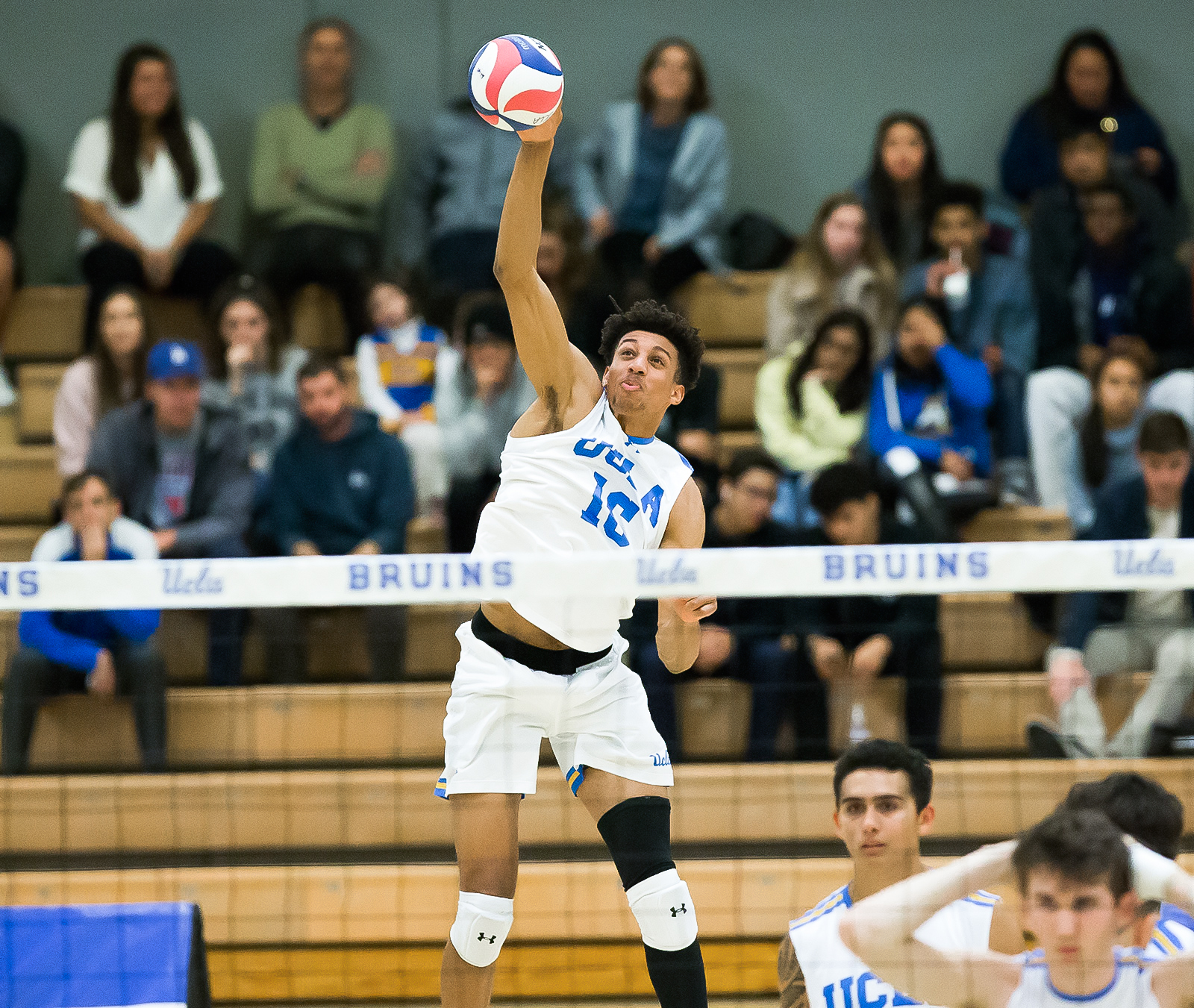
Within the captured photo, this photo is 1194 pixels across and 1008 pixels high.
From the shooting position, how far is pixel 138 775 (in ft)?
24.0

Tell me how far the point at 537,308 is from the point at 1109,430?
15.0ft

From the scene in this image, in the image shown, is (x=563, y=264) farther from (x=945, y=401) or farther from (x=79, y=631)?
(x=79, y=631)

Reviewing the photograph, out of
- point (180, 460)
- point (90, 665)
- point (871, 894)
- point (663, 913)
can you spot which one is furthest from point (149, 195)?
point (871, 894)

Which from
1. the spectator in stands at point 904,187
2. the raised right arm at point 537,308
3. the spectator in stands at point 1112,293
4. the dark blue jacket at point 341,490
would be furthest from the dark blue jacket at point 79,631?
the spectator in stands at point 1112,293

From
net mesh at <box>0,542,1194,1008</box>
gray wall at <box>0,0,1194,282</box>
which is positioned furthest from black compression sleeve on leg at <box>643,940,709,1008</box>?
gray wall at <box>0,0,1194,282</box>

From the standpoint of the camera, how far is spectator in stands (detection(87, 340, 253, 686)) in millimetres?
8102

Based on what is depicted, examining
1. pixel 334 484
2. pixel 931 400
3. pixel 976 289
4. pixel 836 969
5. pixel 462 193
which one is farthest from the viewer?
pixel 462 193

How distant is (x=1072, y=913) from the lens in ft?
12.0

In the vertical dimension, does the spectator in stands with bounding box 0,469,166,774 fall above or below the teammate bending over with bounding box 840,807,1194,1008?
above

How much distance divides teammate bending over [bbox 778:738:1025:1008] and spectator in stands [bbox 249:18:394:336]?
6.31 metres

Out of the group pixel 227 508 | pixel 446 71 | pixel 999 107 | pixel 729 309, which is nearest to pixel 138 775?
pixel 227 508

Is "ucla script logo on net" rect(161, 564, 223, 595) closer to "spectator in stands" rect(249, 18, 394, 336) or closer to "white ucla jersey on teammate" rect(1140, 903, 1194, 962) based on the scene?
"white ucla jersey on teammate" rect(1140, 903, 1194, 962)

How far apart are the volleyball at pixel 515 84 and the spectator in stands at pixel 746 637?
300 centimetres

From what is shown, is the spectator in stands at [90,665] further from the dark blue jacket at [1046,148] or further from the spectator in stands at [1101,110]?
the spectator in stands at [1101,110]
